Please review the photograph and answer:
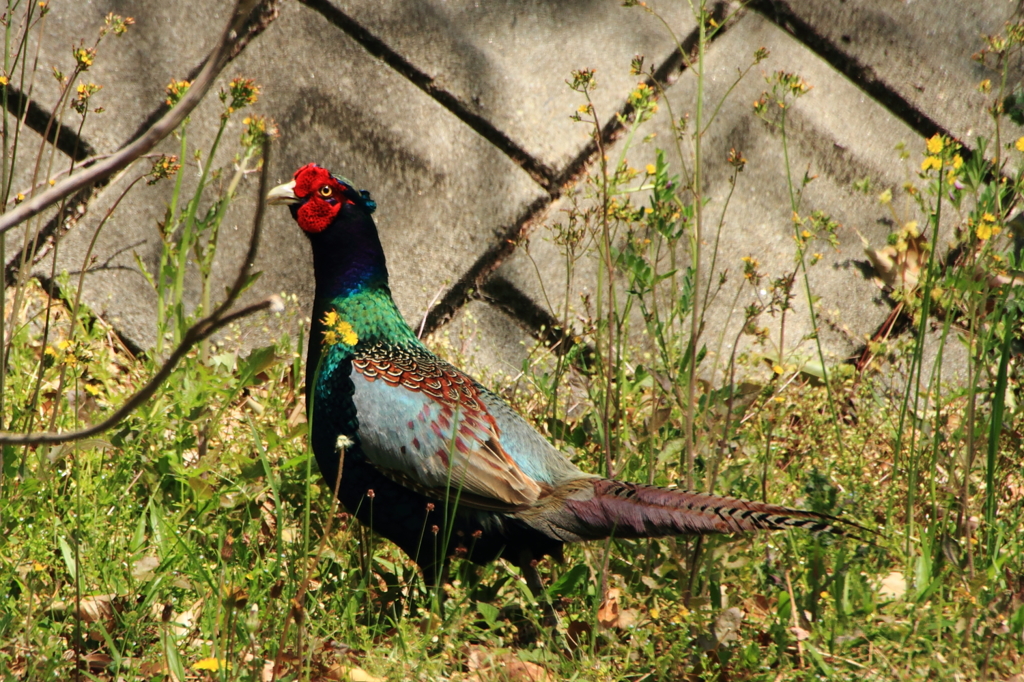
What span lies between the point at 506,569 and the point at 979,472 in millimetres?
1579

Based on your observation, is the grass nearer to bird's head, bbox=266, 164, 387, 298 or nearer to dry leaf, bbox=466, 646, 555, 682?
dry leaf, bbox=466, 646, 555, 682

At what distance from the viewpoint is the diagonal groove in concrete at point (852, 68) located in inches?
157

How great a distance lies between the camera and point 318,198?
2.86 meters

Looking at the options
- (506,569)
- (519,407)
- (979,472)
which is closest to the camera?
(506,569)

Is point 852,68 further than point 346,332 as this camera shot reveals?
Yes

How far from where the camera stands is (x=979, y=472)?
309cm

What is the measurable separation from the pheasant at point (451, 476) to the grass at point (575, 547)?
0.11m

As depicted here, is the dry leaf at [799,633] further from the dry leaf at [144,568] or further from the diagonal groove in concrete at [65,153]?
the diagonal groove in concrete at [65,153]

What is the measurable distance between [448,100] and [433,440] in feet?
5.75

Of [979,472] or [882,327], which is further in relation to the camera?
[882,327]

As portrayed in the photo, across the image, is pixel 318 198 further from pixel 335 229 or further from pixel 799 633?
pixel 799 633

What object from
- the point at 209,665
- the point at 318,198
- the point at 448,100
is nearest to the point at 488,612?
the point at 209,665

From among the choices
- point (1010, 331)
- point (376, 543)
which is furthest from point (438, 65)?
point (1010, 331)

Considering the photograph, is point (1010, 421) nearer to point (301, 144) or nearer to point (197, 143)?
point (301, 144)
